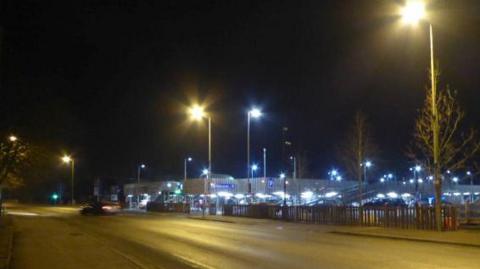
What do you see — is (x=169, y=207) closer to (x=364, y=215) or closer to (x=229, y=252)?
(x=364, y=215)

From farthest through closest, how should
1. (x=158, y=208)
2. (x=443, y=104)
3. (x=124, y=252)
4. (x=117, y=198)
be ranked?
(x=117, y=198), (x=158, y=208), (x=443, y=104), (x=124, y=252)

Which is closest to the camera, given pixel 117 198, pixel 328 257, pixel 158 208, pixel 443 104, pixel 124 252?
pixel 328 257

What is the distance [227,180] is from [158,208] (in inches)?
322

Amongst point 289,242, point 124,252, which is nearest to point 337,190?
point 289,242

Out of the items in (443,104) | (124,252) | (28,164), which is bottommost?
(124,252)

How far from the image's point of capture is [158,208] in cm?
6269

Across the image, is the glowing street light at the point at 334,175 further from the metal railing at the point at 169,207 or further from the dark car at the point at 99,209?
the dark car at the point at 99,209

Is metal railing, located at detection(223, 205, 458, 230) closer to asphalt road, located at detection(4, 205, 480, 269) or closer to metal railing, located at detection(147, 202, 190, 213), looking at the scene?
asphalt road, located at detection(4, 205, 480, 269)

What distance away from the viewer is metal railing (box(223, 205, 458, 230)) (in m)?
28.0

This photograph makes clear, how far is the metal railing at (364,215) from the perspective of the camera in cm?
2798

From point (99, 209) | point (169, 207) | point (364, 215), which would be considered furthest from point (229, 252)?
point (169, 207)

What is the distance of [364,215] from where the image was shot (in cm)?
3272

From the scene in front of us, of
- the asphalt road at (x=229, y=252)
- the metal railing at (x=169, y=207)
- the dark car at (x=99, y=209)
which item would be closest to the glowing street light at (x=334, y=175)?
the metal railing at (x=169, y=207)

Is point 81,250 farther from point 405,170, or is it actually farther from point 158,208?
point 405,170
